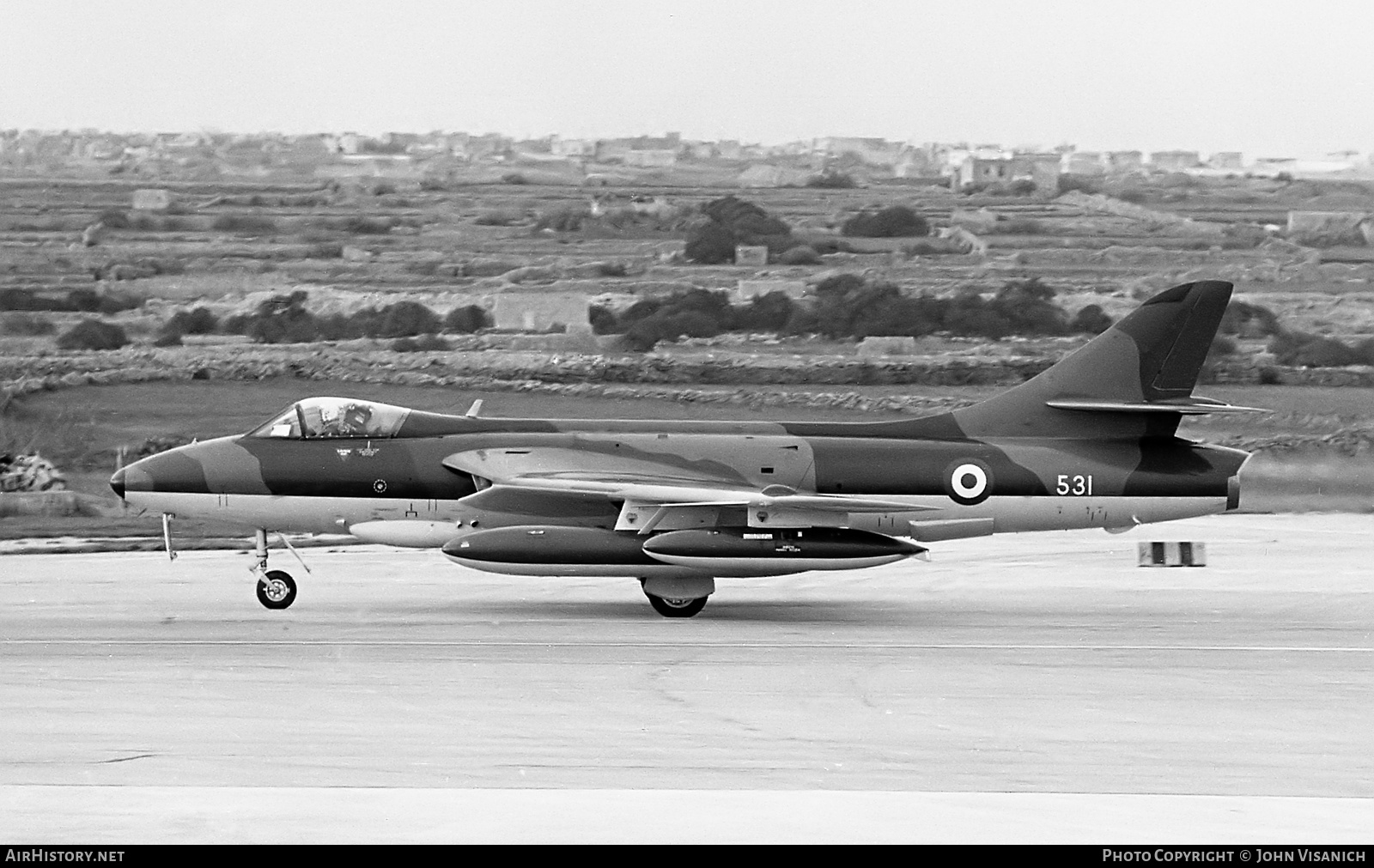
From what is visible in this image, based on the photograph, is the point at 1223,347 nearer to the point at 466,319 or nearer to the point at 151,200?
the point at 466,319

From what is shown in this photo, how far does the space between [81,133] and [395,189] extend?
10503mm

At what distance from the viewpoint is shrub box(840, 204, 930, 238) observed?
176 ft

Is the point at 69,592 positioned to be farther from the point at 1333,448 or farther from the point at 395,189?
the point at 395,189

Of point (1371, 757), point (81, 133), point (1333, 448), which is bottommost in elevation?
point (1333, 448)

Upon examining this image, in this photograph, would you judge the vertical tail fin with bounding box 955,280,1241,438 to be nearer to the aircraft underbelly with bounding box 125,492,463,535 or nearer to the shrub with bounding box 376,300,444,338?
the aircraft underbelly with bounding box 125,492,463,535

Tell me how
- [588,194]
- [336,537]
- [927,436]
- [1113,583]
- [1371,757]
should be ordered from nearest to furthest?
1. [1371,757]
2. [927,436]
3. [1113,583]
4. [336,537]
5. [588,194]

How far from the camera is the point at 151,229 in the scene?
53.6 metres

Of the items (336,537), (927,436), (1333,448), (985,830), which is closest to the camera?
(985,830)

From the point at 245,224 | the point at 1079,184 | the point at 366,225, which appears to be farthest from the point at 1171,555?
the point at 245,224

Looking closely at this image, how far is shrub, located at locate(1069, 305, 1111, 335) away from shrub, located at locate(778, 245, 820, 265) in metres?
8.55

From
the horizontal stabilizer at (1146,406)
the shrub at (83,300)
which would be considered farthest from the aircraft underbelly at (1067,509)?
the shrub at (83,300)

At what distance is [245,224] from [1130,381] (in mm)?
40691

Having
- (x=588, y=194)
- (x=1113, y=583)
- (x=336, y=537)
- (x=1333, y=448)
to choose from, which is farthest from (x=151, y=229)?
(x=1113, y=583)

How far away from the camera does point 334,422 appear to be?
1881cm
